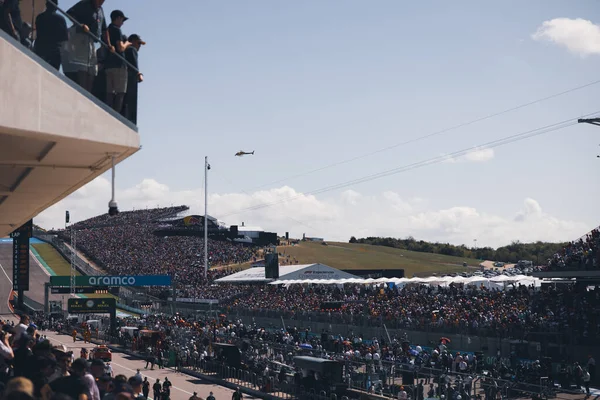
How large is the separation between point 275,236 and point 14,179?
10559 centimetres

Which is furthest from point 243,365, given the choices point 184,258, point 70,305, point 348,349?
point 184,258

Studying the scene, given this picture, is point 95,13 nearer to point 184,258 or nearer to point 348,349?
point 348,349

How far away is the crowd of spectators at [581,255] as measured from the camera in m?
35.0

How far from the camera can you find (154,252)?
99.2 meters

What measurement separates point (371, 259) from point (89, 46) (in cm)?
11334

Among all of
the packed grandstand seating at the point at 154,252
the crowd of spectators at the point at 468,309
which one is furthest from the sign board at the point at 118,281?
the packed grandstand seating at the point at 154,252

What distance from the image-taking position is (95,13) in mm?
6312

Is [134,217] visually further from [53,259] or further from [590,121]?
[590,121]

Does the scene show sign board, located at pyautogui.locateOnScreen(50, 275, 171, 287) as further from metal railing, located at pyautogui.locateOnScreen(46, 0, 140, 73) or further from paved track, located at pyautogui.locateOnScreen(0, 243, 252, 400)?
metal railing, located at pyautogui.locateOnScreen(46, 0, 140, 73)

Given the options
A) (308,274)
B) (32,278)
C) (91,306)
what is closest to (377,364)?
(91,306)

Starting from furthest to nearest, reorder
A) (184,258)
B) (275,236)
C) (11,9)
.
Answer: (275,236), (184,258), (11,9)

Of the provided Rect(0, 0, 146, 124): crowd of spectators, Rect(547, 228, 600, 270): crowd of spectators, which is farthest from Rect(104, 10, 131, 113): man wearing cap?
Rect(547, 228, 600, 270): crowd of spectators

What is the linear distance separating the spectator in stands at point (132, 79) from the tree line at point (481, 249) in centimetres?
12704

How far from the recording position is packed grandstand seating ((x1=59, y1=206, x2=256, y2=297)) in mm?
87438
